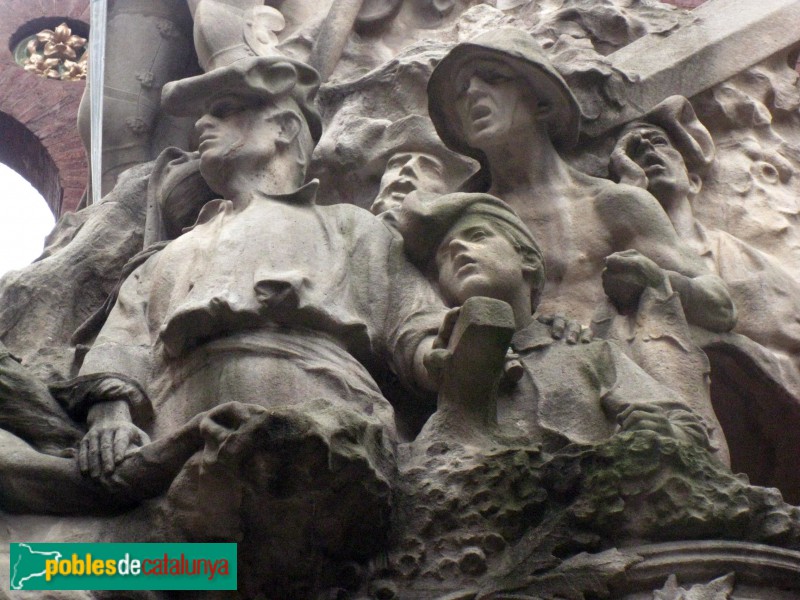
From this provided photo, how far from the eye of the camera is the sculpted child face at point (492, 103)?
600cm

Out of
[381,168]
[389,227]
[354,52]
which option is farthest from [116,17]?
[389,227]

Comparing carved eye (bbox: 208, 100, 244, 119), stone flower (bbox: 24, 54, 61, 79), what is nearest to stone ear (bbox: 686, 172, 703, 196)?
carved eye (bbox: 208, 100, 244, 119)

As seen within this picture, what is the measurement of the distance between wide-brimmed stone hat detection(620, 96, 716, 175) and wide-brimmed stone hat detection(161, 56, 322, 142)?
1.14 metres

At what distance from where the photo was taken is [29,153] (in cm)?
1066

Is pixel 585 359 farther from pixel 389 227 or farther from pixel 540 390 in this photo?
pixel 389 227

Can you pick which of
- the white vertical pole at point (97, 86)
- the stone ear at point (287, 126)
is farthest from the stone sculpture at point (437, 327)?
the white vertical pole at point (97, 86)

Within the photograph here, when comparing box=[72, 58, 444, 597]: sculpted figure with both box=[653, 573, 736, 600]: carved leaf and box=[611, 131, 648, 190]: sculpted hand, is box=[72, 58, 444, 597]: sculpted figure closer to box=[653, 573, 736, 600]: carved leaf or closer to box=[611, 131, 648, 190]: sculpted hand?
box=[653, 573, 736, 600]: carved leaf

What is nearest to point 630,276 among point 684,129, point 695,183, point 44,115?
point 695,183

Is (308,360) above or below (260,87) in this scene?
below

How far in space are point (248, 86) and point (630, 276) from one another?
1.42 metres

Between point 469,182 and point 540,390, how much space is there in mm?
1409

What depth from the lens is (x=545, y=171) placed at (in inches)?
238

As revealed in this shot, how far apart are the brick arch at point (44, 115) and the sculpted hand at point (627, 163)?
14.5 ft

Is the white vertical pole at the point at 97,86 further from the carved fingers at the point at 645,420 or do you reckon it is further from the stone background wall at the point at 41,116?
the carved fingers at the point at 645,420
